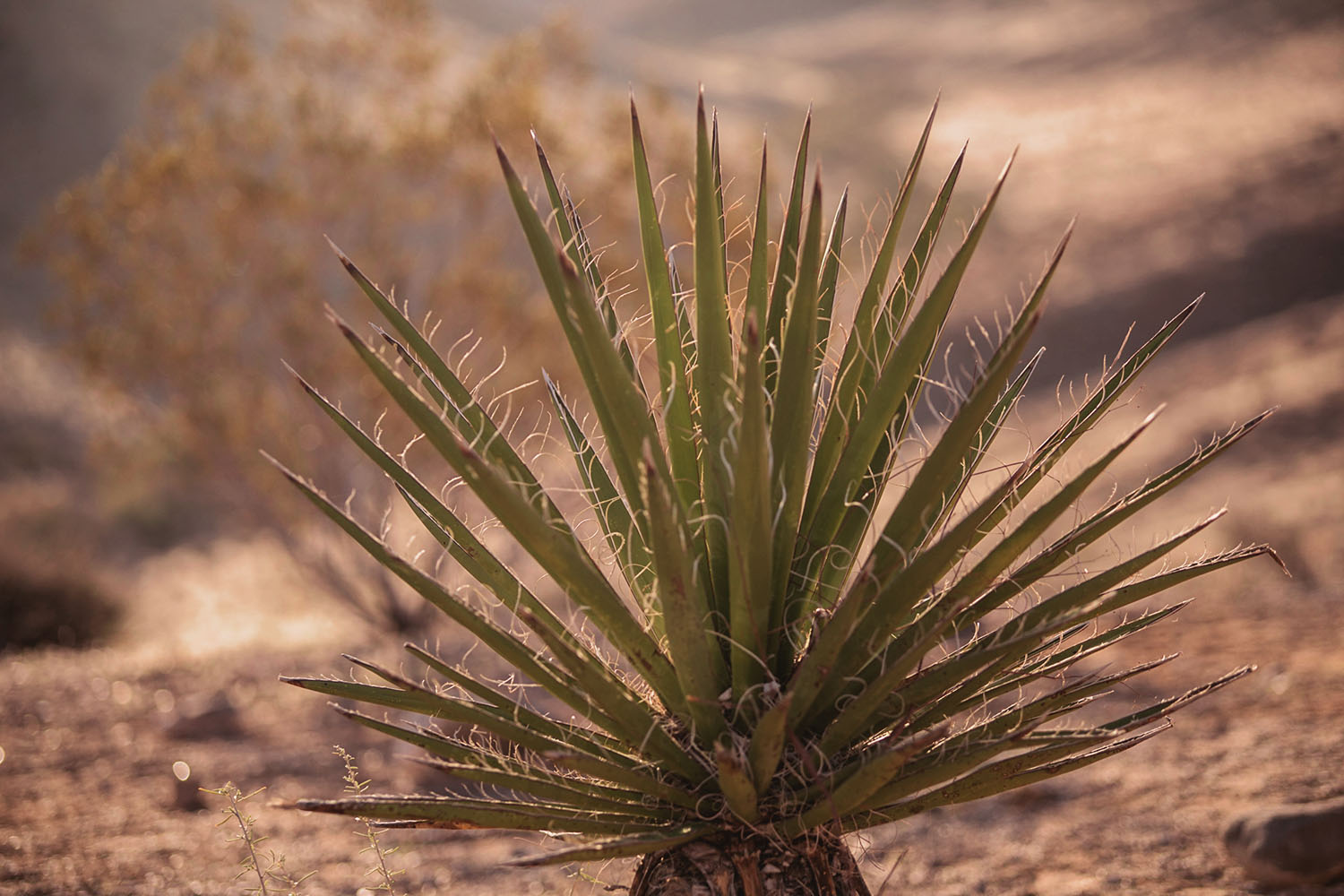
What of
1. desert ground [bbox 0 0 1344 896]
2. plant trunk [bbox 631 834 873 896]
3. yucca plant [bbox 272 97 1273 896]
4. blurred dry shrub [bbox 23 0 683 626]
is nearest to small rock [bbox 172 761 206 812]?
desert ground [bbox 0 0 1344 896]

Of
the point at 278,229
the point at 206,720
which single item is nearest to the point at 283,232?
the point at 278,229

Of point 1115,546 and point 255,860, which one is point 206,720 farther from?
point 1115,546

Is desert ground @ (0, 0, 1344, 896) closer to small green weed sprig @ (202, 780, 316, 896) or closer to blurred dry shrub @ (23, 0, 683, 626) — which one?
small green weed sprig @ (202, 780, 316, 896)

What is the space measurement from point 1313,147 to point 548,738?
104 ft

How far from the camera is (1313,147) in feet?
87.1

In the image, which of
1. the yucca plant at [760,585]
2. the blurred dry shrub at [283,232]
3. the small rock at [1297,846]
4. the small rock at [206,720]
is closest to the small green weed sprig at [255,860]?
the yucca plant at [760,585]

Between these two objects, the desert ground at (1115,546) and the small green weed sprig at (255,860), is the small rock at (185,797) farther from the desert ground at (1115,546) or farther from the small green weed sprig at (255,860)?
the small green weed sprig at (255,860)

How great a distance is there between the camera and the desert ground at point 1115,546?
12.0 feet

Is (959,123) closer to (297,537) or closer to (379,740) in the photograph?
(297,537)

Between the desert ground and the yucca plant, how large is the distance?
25 cm

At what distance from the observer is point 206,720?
20.2 feet

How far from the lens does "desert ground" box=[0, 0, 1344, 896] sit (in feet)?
12.0

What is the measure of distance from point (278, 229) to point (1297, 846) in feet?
30.2

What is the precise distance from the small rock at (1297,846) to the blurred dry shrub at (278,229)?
24.2 feet
